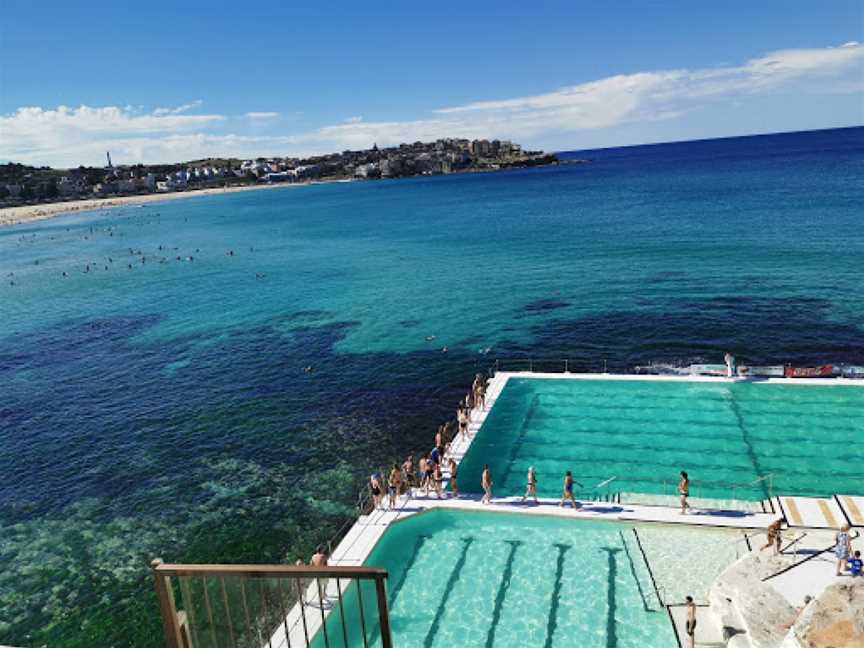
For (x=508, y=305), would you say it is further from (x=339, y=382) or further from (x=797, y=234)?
(x=797, y=234)

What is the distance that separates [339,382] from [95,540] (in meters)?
16.0

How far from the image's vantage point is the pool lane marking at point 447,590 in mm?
16108

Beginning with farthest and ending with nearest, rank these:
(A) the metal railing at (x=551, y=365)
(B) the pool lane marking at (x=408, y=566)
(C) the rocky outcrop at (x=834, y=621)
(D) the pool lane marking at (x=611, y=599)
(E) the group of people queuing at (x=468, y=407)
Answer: (A) the metal railing at (x=551, y=365), (E) the group of people queuing at (x=468, y=407), (B) the pool lane marking at (x=408, y=566), (D) the pool lane marking at (x=611, y=599), (C) the rocky outcrop at (x=834, y=621)

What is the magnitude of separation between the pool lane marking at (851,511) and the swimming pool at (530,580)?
3509mm

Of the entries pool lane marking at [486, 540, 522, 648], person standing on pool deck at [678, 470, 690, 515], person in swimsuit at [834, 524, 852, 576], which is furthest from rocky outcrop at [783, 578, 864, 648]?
person standing on pool deck at [678, 470, 690, 515]

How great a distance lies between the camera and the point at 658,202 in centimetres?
11550

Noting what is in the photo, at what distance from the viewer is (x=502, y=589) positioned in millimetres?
17500

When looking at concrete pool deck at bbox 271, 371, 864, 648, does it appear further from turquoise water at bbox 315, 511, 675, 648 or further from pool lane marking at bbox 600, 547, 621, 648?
pool lane marking at bbox 600, 547, 621, 648

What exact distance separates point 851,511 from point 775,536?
3.94 m

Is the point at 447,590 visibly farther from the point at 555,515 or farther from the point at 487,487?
the point at 555,515

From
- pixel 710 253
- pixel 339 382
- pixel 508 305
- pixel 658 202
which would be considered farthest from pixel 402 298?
pixel 658 202

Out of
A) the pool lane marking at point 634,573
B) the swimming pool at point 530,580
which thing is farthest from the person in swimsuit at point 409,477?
the pool lane marking at point 634,573

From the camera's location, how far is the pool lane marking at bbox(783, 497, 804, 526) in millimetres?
19125

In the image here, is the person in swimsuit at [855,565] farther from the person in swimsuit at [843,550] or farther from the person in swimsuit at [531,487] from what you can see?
the person in swimsuit at [531,487]
